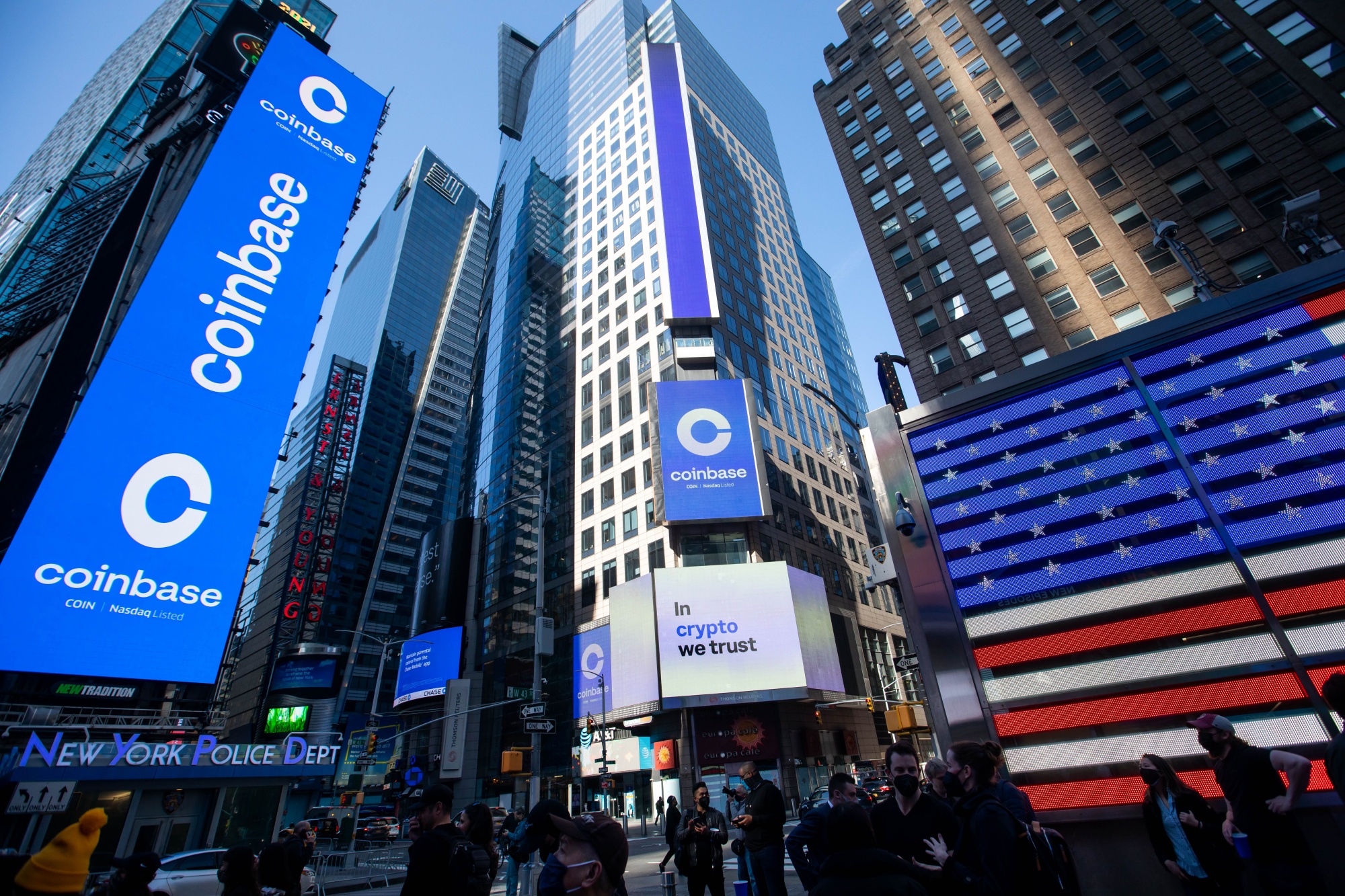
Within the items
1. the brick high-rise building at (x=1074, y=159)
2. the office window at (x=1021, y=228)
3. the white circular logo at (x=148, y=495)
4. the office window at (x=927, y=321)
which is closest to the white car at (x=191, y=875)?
the white circular logo at (x=148, y=495)

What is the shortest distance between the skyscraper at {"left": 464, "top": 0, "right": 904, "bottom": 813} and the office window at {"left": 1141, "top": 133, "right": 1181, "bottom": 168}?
3230 centimetres

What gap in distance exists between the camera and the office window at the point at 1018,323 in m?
30.2

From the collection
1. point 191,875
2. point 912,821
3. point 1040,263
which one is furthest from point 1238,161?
point 191,875

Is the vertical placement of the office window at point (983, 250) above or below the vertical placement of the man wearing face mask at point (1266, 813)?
above

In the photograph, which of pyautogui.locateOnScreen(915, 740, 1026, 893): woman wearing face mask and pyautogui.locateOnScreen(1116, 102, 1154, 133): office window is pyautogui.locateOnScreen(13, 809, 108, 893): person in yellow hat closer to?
pyautogui.locateOnScreen(915, 740, 1026, 893): woman wearing face mask

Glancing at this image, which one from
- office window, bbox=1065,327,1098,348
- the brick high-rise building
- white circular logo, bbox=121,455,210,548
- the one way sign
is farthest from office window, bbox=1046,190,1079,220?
the one way sign

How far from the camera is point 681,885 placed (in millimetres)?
16297

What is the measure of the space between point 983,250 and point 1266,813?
3257 cm

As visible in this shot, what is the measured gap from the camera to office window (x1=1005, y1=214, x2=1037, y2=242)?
31562 mm

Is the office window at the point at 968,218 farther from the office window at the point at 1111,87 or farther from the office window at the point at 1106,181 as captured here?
the office window at the point at 1111,87

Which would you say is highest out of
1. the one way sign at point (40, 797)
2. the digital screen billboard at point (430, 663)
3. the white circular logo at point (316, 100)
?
the white circular logo at point (316, 100)

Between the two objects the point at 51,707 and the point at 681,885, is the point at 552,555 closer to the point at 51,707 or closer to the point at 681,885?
the point at 51,707

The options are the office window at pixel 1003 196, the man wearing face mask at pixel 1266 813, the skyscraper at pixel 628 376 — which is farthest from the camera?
the skyscraper at pixel 628 376

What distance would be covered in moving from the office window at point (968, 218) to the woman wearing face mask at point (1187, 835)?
33100 mm
